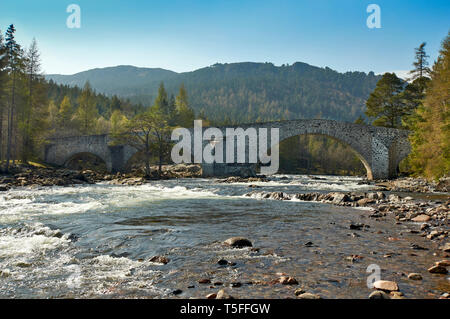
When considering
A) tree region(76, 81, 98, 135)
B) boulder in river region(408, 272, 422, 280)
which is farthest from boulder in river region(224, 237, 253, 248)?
tree region(76, 81, 98, 135)

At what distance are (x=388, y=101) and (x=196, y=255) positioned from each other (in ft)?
123

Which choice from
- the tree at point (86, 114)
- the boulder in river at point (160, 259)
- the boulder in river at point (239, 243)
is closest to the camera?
the boulder in river at point (160, 259)

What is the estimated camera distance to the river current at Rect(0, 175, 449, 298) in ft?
13.2

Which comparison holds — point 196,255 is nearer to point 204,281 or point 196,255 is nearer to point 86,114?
point 204,281

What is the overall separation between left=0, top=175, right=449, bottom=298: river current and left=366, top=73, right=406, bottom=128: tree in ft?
102

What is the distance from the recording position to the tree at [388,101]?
35.8m

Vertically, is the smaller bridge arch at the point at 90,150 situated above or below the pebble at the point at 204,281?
above

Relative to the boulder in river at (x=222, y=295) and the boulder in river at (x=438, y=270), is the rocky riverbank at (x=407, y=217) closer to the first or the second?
the boulder in river at (x=438, y=270)

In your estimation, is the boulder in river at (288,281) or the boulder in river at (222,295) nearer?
the boulder in river at (222,295)

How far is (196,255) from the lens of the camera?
560 cm

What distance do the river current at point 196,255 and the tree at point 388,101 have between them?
3100 centimetres

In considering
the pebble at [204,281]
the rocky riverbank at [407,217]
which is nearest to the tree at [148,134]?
the rocky riverbank at [407,217]
